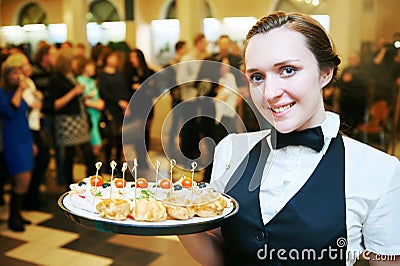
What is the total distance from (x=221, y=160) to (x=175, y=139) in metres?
0.18

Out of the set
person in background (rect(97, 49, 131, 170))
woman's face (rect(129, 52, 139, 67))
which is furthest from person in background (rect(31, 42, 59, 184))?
woman's face (rect(129, 52, 139, 67))

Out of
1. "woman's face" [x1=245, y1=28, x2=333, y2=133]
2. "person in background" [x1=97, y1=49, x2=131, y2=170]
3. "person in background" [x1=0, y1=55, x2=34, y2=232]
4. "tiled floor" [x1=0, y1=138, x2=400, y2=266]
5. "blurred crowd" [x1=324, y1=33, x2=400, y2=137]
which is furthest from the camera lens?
"blurred crowd" [x1=324, y1=33, x2=400, y2=137]

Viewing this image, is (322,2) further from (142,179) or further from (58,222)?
(142,179)

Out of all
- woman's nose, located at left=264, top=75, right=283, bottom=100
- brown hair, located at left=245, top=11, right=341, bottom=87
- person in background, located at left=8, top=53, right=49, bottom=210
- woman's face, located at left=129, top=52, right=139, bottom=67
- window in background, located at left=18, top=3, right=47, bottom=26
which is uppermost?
window in background, located at left=18, top=3, right=47, bottom=26

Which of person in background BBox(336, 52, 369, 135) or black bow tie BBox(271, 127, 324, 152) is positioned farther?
person in background BBox(336, 52, 369, 135)

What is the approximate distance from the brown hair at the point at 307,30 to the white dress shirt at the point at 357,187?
0.17 m

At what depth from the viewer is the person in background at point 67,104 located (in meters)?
4.11

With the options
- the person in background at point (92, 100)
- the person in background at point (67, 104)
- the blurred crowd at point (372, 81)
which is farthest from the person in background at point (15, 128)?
the blurred crowd at point (372, 81)

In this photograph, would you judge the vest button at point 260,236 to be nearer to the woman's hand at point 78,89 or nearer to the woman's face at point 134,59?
the woman's hand at point 78,89

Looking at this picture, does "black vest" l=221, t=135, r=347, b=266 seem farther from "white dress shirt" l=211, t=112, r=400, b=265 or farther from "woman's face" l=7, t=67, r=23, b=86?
"woman's face" l=7, t=67, r=23, b=86

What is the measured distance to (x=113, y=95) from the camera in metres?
4.57

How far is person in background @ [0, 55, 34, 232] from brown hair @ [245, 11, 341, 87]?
9.08 ft

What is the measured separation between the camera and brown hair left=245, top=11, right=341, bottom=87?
1.01 meters

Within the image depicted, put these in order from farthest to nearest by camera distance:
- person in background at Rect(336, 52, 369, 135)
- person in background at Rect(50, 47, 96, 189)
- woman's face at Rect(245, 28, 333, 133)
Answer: person in background at Rect(336, 52, 369, 135) < person in background at Rect(50, 47, 96, 189) < woman's face at Rect(245, 28, 333, 133)
